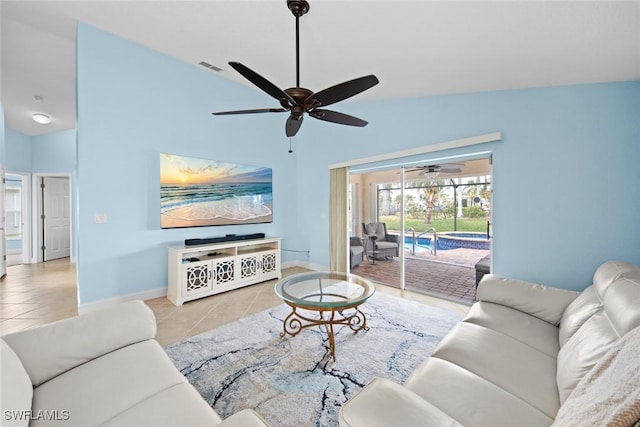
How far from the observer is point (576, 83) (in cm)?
245

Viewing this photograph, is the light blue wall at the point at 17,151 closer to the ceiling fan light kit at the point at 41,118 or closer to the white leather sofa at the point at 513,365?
the ceiling fan light kit at the point at 41,118

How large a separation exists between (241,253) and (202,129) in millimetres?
1972

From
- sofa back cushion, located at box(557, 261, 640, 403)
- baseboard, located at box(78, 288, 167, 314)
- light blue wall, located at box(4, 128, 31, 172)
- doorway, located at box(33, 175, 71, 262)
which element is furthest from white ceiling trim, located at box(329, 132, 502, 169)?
light blue wall, located at box(4, 128, 31, 172)

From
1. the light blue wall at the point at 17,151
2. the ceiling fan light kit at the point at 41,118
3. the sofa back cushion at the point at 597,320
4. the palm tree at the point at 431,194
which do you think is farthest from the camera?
the light blue wall at the point at 17,151

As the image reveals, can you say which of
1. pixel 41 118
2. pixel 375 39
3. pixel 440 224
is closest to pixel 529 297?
pixel 375 39

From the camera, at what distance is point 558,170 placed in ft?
8.48

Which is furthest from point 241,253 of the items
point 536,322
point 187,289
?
point 536,322

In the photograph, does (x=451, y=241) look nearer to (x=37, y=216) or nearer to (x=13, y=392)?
(x=13, y=392)

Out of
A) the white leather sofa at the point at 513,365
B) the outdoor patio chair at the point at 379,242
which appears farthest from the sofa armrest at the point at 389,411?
the outdoor patio chair at the point at 379,242

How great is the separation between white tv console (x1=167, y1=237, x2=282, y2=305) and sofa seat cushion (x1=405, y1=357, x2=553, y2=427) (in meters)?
2.90

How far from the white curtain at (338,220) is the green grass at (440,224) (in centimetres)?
80

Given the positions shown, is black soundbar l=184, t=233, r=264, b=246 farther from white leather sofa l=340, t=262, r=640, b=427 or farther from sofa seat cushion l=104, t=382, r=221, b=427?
white leather sofa l=340, t=262, r=640, b=427

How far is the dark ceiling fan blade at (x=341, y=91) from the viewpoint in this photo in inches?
64.9

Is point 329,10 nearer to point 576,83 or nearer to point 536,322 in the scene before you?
point 576,83
